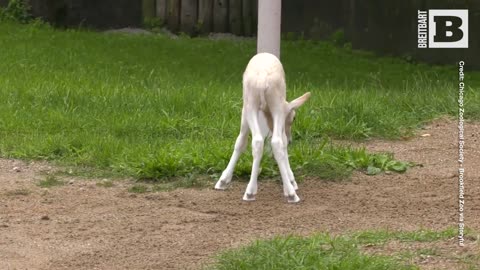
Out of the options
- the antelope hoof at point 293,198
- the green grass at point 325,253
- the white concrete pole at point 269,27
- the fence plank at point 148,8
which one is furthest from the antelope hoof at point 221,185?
the fence plank at point 148,8

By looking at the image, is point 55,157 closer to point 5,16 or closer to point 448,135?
point 448,135

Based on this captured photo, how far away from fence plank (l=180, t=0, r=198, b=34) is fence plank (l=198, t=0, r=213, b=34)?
76mm

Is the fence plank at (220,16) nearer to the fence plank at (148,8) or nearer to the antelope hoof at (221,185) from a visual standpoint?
the fence plank at (148,8)

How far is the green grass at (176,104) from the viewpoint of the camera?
7.70 meters

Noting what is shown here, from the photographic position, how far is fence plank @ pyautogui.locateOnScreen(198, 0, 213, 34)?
1571cm

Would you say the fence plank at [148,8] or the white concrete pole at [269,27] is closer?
the white concrete pole at [269,27]

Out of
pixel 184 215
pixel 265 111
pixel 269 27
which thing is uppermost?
pixel 269 27

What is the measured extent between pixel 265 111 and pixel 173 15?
9.38 m

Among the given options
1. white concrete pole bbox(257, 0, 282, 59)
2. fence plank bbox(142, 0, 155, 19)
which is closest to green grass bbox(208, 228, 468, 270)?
white concrete pole bbox(257, 0, 282, 59)

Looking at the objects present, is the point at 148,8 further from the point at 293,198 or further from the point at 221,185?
the point at 293,198

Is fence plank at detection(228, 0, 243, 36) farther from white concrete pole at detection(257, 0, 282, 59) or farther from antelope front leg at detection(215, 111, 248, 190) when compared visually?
antelope front leg at detection(215, 111, 248, 190)

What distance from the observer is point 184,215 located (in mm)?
6480

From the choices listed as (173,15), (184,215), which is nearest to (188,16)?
(173,15)

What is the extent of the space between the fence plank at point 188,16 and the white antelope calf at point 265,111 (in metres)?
9.13
